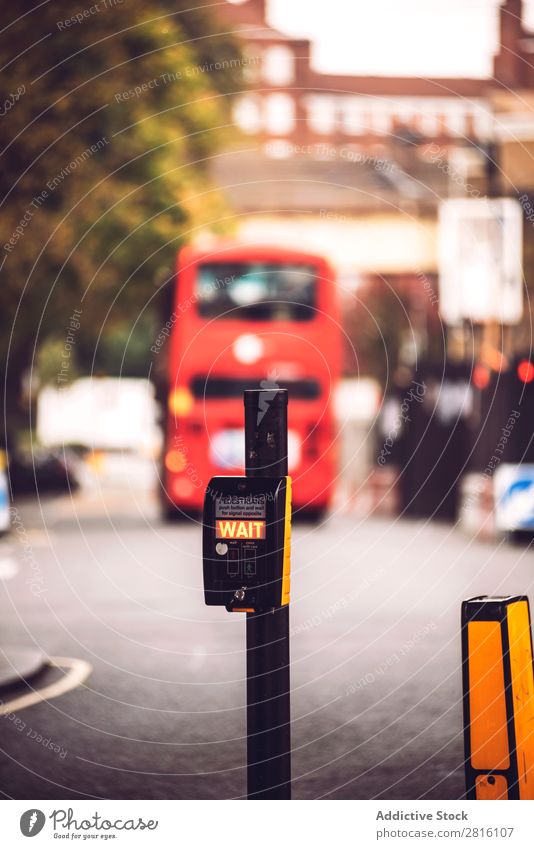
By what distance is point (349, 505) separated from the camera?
36.2 meters

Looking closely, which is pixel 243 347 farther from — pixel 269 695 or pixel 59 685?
pixel 269 695

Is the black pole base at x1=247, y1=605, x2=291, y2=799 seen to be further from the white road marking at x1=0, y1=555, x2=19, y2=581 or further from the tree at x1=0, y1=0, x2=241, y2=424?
the white road marking at x1=0, y1=555, x2=19, y2=581

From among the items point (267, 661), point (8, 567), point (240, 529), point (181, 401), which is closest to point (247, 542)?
point (240, 529)

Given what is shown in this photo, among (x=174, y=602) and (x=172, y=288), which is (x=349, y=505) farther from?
(x=174, y=602)

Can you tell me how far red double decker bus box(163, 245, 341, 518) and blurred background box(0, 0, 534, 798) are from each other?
0.13 feet

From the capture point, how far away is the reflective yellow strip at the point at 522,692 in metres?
5.06

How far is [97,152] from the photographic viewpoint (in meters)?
22.2

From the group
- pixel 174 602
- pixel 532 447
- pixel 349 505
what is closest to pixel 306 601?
pixel 174 602

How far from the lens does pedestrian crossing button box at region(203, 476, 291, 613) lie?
4.48 m

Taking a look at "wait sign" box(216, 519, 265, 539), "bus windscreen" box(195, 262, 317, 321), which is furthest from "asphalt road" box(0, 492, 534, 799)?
"bus windscreen" box(195, 262, 317, 321)

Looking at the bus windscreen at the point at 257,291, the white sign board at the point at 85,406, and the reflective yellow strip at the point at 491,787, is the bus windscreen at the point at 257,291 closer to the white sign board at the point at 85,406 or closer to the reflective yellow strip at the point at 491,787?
the reflective yellow strip at the point at 491,787

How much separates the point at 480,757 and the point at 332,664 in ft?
15.5

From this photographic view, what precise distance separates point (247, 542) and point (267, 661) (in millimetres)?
384

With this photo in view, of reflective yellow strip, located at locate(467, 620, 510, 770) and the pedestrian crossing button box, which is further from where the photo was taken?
reflective yellow strip, located at locate(467, 620, 510, 770)
